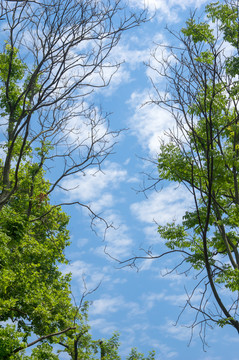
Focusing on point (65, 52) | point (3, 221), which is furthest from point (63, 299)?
point (65, 52)

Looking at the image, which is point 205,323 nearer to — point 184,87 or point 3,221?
point 184,87

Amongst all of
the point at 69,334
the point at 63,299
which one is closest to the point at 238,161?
the point at 63,299

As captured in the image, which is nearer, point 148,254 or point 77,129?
point 148,254

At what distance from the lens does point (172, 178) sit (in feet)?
46.6

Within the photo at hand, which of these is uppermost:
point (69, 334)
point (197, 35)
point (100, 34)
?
point (197, 35)

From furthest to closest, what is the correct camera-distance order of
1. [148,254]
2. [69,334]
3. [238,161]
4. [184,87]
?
[69,334], [238,161], [148,254], [184,87]

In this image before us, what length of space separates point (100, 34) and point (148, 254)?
6.42 m

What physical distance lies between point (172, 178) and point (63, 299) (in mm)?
8673

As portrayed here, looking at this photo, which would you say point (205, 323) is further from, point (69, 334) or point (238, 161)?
point (69, 334)

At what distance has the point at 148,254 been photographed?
10.5 m

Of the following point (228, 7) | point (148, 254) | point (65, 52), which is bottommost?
point (148, 254)

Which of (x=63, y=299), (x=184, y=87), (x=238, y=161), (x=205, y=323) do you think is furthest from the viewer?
(x=63, y=299)

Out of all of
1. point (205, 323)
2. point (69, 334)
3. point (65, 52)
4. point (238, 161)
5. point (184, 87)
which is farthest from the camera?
point (69, 334)

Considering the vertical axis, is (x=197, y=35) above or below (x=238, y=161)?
above
